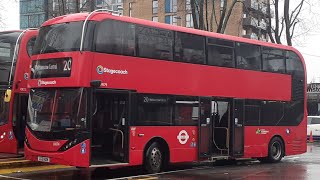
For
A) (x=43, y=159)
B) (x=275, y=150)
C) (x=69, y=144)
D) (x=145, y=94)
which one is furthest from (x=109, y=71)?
(x=275, y=150)

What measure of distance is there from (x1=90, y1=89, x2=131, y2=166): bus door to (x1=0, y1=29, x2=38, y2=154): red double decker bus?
321cm

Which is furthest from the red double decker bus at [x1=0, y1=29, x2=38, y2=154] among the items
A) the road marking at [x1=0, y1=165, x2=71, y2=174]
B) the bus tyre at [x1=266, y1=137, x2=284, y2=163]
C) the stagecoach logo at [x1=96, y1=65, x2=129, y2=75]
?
the bus tyre at [x1=266, y1=137, x2=284, y2=163]

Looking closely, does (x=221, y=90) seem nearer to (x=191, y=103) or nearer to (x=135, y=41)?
(x=191, y=103)

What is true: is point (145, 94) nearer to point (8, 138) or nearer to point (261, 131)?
point (8, 138)

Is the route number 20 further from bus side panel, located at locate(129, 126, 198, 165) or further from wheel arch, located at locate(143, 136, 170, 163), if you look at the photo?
wheel arch, located at locate(143, 136, 170, 163)

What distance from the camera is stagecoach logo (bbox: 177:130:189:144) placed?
564 inches

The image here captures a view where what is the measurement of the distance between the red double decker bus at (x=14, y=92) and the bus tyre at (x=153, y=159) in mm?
4527

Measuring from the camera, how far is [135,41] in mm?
13086

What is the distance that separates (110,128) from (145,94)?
1.35 m

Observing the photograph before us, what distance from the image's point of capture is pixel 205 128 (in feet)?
49.8

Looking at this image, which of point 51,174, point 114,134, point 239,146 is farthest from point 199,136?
point 51,174

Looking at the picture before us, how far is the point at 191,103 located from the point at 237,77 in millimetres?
2291

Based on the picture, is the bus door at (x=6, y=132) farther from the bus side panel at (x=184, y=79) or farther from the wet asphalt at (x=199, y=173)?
the bus side panel at (x=184, y=79)

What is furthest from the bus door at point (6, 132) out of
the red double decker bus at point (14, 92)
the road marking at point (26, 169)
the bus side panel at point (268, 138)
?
the bus side panel at point (268, 138)
